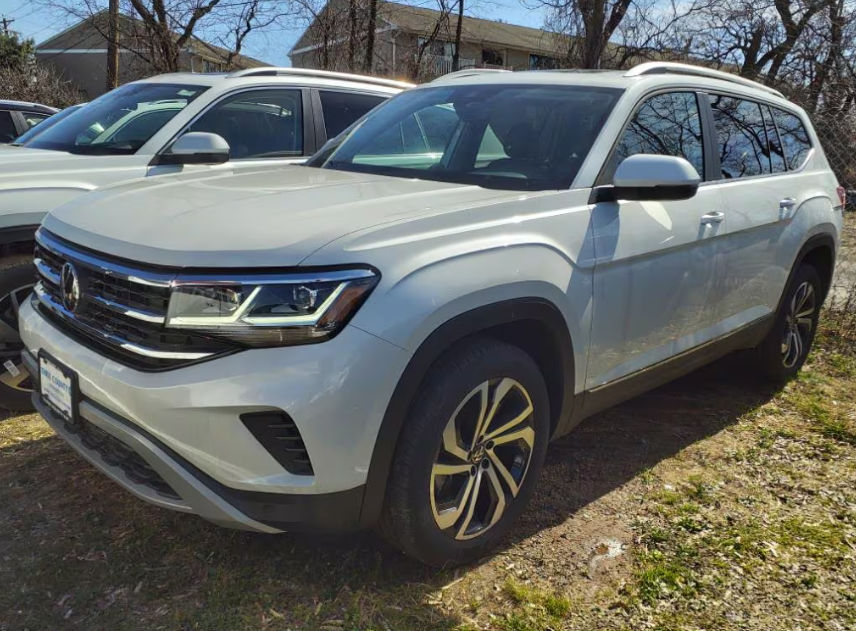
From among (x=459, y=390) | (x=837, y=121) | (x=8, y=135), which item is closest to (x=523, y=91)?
(x=459, y=390)

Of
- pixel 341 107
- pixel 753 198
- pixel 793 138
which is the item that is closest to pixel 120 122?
pixel 341 107

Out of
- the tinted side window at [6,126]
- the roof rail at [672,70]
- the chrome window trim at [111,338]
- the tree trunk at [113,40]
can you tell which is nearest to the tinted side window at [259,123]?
the chrome window trim at [111,338]

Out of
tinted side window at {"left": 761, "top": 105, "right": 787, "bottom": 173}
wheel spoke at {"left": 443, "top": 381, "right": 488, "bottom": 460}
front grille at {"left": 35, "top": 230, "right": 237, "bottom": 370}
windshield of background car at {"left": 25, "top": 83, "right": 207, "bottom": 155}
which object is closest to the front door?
wheel spoke at {"left": 443, "top": 381, "right": 488, "bottom": 460}

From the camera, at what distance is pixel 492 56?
1464 inches

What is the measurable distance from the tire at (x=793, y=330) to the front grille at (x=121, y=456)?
3.58m

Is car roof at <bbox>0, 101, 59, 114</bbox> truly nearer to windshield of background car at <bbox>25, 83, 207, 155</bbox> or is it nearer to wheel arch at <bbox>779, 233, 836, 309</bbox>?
windshield of background car at <bbox>25, 83, 207, 155</bbox>

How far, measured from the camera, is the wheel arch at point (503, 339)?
7.30 feet

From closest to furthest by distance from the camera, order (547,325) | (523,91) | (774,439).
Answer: (547,325)
(523,91)
(774,439)

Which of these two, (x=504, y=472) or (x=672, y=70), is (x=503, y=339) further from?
(x=672, y=70)

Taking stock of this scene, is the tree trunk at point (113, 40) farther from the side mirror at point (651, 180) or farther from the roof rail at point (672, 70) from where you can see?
the side mirror at point (651, 180)

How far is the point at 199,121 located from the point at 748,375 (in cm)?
386

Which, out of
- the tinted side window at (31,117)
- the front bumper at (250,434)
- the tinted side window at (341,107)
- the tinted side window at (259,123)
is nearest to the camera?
the front bumper at (250,434)

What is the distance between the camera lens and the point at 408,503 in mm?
2371

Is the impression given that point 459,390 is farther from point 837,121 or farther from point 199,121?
point 837,121
